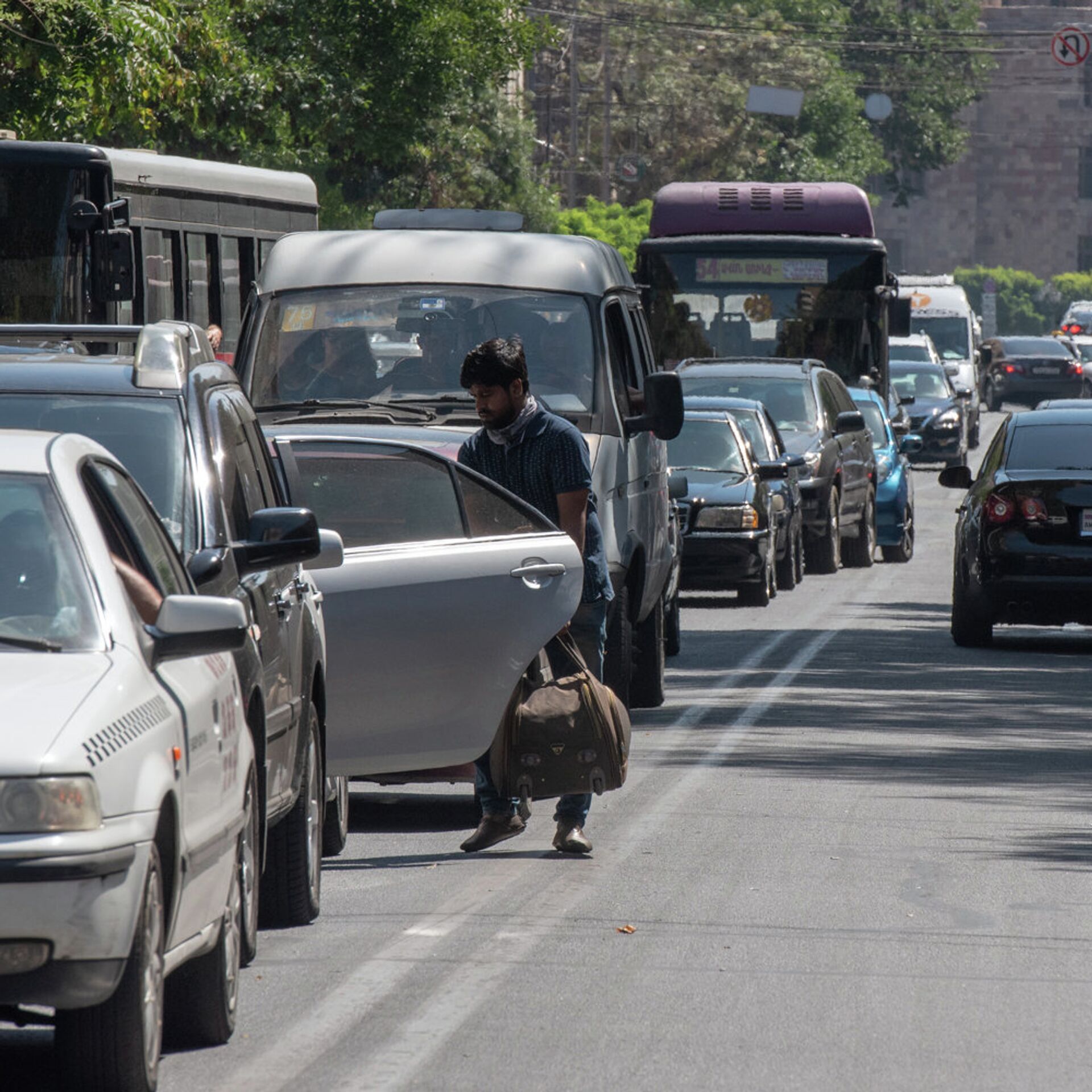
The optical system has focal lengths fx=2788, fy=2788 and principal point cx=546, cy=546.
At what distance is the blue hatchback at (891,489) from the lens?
2856 centimetres

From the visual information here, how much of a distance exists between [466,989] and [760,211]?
24.2 metres

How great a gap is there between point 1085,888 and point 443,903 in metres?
2.14

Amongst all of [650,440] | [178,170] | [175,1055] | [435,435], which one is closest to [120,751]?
[175,1055]

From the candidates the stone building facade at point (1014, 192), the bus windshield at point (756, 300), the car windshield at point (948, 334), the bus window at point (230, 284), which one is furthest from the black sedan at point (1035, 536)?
the stone building facade at point (1014, 192)

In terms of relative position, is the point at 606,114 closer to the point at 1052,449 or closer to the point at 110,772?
the point at 1052,449

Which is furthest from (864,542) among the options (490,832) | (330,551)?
(330,551)

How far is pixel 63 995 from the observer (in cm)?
532

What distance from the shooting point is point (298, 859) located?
815 cm

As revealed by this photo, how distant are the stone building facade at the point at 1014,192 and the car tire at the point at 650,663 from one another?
361 feet

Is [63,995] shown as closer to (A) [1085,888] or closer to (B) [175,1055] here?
(B) [175,1055]

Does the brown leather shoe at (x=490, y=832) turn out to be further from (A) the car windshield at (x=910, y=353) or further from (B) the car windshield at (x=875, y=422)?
(A) the car windshield at (x=910, y=353)

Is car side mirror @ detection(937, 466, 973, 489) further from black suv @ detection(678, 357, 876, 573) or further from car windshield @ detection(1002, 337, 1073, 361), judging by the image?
car windshield @ detection(1002, 337, 1073, 361)

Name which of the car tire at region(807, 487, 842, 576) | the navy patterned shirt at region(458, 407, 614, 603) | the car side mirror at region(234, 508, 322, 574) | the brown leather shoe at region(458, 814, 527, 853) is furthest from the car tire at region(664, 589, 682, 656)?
the car side mirror at region(234, 508, 322, 574)

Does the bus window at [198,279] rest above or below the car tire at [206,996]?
above
